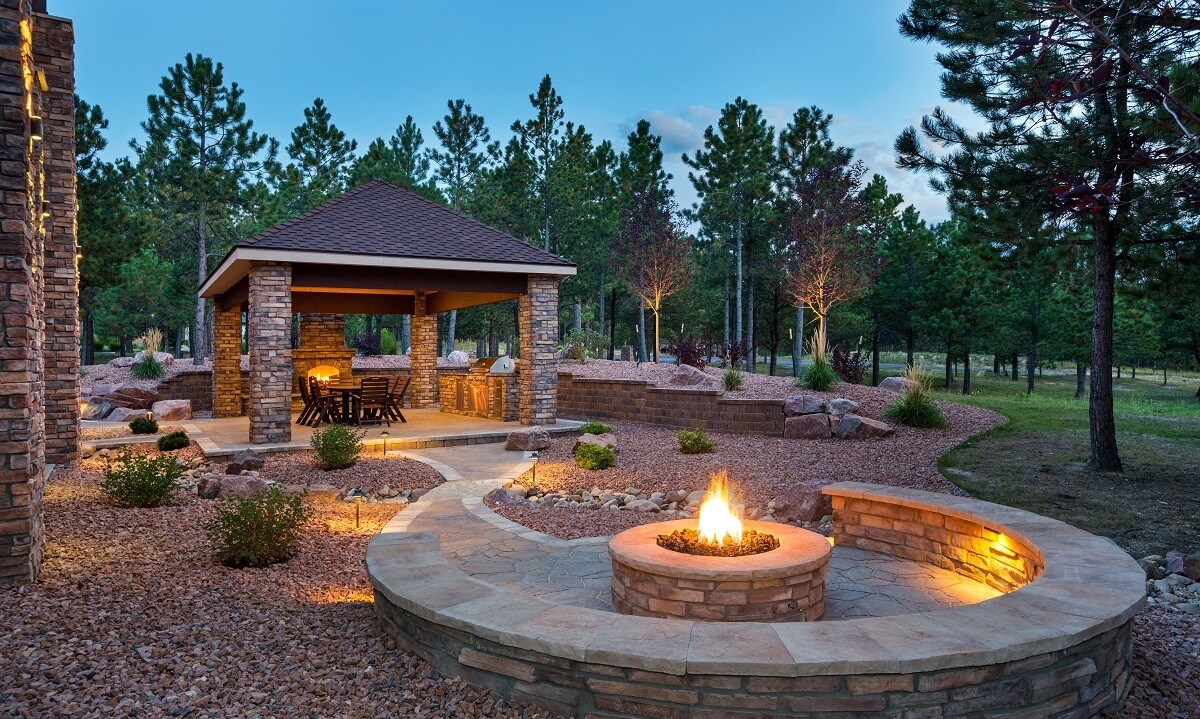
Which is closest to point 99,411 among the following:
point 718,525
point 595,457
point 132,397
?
point 132,397

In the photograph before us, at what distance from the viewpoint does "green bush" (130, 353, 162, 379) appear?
60.7 ft

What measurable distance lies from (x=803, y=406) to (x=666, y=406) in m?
2.58

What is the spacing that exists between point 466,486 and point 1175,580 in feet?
19.8

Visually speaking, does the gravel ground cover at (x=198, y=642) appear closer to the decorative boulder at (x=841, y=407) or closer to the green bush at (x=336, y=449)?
the green bush at (x=336, y=449)

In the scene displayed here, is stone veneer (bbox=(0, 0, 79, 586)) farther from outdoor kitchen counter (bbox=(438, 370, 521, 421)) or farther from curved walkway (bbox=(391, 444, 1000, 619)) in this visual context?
outdoor kitchen counter (bbox=(438, 370, 521, 421))

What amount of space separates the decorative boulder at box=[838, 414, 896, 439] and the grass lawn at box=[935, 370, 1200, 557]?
44.7 inches

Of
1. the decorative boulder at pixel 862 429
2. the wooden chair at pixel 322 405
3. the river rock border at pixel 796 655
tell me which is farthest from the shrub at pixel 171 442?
the decorative boulder at pixel 862 429

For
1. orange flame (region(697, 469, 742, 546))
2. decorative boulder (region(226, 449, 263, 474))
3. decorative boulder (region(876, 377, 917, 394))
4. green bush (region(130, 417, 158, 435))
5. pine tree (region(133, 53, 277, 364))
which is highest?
pine tree (region(133, 53, 277, 364))

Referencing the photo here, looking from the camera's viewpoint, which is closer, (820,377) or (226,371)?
(820,377)

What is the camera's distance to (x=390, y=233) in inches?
462

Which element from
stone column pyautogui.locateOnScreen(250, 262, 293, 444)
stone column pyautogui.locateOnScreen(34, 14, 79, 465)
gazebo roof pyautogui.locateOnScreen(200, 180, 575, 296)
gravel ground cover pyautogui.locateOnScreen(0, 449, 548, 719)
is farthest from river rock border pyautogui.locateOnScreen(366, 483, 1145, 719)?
gazebo roof pyautogui.locateOnScreen(200, 180, 575, 296)

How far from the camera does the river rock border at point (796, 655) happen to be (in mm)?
2594

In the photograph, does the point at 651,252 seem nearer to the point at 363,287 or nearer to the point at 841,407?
the point at 841,407

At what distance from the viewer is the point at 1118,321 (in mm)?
24859
